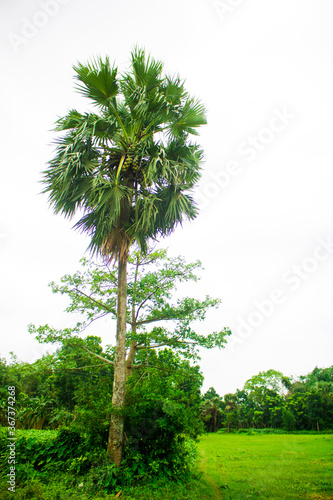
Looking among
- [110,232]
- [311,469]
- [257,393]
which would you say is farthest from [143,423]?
[257,393]

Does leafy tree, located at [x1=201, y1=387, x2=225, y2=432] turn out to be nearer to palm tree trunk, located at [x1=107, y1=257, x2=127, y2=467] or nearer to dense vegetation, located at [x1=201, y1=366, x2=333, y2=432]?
dense vegetation, located at [x1=201, y1=366, x2=333, y2=432]

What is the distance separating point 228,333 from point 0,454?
6126mm

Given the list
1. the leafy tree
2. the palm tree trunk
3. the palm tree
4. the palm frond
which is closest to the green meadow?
the palm tree trunk

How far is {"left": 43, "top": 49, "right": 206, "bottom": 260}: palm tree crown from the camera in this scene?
673 centimetres

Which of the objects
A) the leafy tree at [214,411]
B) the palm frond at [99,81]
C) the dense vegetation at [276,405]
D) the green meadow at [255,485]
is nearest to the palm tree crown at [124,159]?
the palm frond at [99,81]

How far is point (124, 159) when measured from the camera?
7035 millimetres

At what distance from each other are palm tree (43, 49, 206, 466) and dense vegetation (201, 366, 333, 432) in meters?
25.7

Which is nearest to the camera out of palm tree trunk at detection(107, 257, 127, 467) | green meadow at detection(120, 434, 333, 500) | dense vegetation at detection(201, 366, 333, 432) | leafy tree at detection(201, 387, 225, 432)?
green meadow at detection(120, 434, 333, 500)

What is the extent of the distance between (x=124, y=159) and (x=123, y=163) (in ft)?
0.34

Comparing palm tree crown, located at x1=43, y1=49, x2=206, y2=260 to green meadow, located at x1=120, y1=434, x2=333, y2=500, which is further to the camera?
palm tree crown, located at x1=43, y1=49, x2=206, y2=260

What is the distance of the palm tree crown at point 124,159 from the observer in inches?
265

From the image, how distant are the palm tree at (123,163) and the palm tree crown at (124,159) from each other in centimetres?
2

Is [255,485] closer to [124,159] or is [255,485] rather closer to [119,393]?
[119,393]

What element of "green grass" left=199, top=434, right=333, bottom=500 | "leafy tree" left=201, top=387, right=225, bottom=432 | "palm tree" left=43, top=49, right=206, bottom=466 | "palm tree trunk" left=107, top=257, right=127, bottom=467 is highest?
"palm tree" left=43, top=49, right=206, bottom=466
